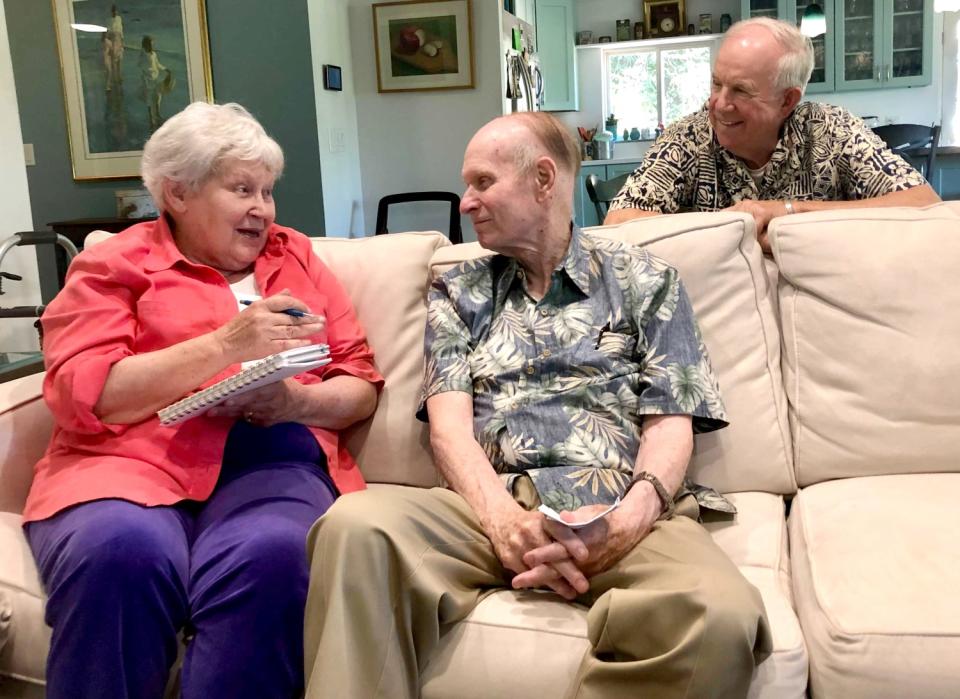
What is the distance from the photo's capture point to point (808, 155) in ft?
7.18

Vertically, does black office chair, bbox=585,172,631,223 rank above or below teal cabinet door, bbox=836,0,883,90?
below

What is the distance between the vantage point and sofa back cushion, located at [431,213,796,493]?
1720 millimetres

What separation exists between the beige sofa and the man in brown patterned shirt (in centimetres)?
31

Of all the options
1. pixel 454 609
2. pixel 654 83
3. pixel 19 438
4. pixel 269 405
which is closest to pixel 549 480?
pixel 454 609

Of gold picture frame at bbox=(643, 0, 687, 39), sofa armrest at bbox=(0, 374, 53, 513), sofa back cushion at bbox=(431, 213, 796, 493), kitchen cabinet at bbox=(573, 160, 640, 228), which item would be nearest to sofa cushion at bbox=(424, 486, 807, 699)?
sofa back cushion at bbox=(431, 213, 796, 493)

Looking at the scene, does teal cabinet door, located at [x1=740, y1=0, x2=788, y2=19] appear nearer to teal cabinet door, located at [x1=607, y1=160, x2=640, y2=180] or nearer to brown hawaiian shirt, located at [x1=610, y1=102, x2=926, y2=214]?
teal cabinet door, located at [x1=607, y1=160, x2=640, y2=180]

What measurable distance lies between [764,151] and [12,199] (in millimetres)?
2897

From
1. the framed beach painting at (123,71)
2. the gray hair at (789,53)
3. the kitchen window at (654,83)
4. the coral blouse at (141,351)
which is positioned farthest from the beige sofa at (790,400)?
the kitchen window at (654,83)

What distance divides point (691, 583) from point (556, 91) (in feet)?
24.5

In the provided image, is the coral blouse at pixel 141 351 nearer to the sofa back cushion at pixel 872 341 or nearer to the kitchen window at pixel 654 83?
the sofa back cushion at pixel 872 341

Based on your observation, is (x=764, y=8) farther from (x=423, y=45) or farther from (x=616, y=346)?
(x=616, y=346)

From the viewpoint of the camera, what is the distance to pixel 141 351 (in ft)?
5.33

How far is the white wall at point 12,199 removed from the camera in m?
3.54

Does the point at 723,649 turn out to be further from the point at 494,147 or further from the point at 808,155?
the point at 808,155
